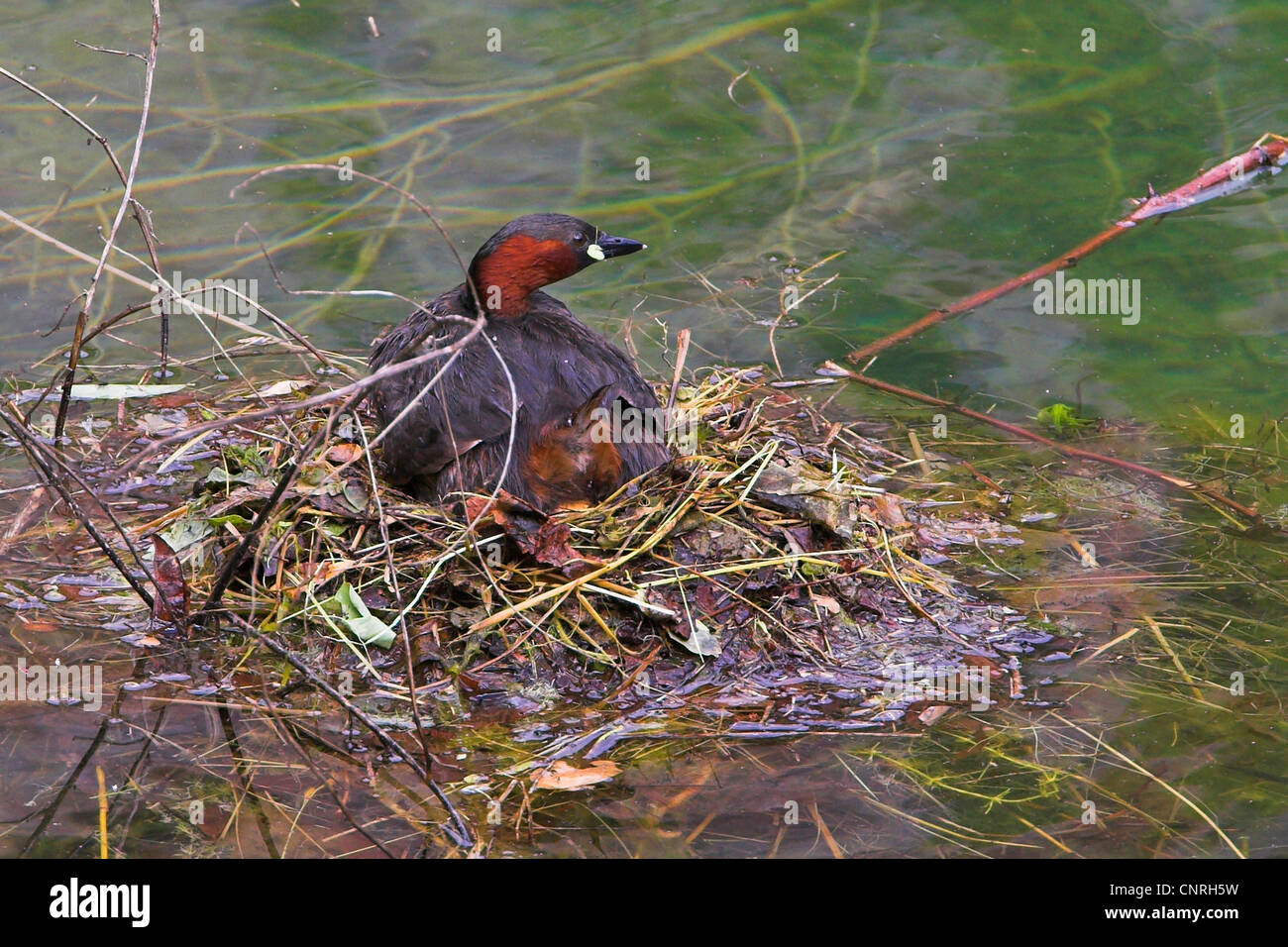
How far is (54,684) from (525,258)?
2.08 metres

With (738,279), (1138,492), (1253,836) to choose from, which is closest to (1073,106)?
(738,279)

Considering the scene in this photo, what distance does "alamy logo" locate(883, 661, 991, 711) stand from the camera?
4.34 meters

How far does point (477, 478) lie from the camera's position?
185 inches

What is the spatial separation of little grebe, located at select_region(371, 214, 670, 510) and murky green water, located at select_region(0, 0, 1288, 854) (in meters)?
1.52

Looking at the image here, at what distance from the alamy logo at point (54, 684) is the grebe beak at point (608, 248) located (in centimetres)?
220

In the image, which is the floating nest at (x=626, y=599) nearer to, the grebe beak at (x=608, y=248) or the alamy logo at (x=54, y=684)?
the alamy logo at (x=54, y=684)

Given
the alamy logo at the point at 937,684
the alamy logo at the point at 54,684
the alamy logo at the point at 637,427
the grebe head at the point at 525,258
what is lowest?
the alamy logo at the point at 937,684

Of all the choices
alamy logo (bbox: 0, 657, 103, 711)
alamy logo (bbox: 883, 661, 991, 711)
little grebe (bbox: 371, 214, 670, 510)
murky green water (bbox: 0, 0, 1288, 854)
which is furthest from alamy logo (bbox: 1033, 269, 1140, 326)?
alamy logo (bbox: 0, 657, 103, 711)

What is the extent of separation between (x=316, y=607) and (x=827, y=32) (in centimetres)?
530

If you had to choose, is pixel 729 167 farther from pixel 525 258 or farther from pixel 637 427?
pixel 637 427

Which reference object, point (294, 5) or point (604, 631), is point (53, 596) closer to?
point (604, 631)

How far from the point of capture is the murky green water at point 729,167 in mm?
6574

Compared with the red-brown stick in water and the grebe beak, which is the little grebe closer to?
the grebe beak

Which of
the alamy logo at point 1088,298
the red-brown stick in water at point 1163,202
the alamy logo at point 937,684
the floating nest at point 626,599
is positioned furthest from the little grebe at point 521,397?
the alamy logo at point 1088,298
